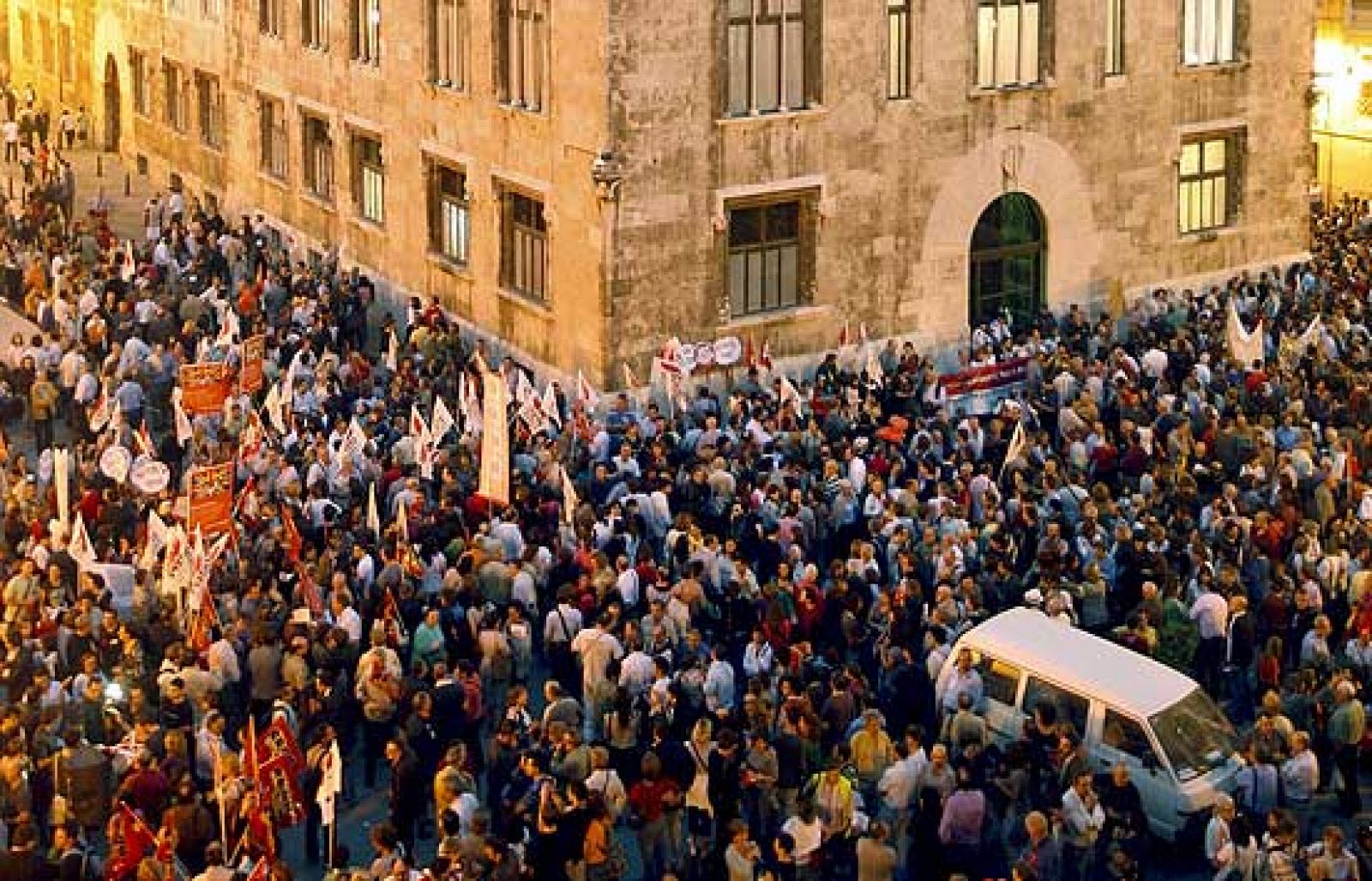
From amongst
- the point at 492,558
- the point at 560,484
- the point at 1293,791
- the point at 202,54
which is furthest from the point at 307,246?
the point at 1293,791

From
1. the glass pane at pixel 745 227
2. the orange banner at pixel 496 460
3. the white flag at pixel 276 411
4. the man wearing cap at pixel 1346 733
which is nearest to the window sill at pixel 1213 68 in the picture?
the glass pane at pixel 745 227

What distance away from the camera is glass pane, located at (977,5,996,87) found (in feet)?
123

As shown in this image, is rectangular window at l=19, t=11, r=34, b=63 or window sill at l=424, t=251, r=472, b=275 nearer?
window sill at l=424, t=251, r=472, b=275

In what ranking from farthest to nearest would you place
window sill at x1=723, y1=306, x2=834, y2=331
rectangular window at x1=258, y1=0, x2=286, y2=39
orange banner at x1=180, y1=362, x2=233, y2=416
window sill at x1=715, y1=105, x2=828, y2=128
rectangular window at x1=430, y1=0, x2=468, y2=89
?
rectangular window at x1=258, y1=0, x2=286, y2=39
rectangular window at x1=430, y1=0, x2=468, y2=89
window sill at x1=723, y1=306, x2=834, y2=331
window sill at x1=715, y1=105, x2=828, y2=128
orange banner at x1=180, y1=362, x2=233, y2=416

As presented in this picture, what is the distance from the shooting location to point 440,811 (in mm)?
18031

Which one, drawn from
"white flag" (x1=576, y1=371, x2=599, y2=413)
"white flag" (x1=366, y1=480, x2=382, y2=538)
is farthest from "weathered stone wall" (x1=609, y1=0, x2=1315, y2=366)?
"white flag" (x1=366, y1=480, x2=382, y2=538)

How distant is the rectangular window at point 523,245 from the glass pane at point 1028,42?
8.84 metres

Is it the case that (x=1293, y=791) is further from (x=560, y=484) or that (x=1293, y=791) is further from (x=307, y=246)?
(x=307, y=246)

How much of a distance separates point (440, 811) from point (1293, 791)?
7280mm

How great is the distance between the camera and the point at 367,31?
4159 centimetres

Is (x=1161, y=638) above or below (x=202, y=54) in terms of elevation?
below

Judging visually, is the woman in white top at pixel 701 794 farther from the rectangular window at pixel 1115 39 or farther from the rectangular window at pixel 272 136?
the rectangular window at pixel 272 136

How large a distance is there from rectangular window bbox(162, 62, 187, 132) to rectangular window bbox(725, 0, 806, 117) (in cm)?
2172

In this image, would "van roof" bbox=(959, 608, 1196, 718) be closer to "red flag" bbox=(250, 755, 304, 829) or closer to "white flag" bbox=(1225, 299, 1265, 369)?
"red flag" bbox=(250, 755, 304, 829)
